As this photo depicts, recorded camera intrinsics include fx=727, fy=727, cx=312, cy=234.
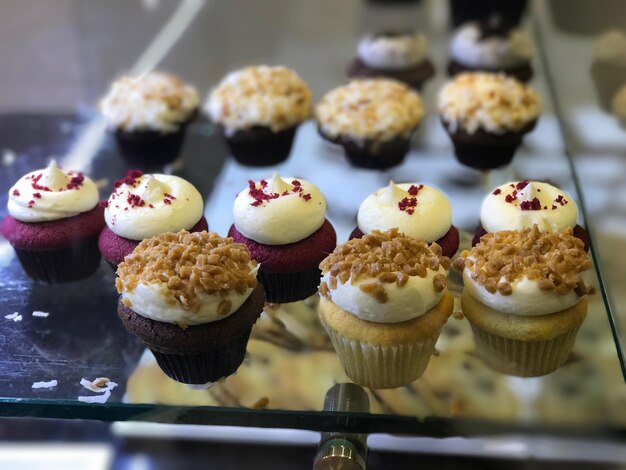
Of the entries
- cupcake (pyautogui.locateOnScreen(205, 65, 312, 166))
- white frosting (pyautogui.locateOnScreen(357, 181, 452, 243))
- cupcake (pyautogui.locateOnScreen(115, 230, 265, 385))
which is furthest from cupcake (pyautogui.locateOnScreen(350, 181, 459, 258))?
cupcake (pyautogui.locateOnScreen(205, 65, 312, 166))

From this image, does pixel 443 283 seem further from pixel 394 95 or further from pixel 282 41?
pixel 282 41

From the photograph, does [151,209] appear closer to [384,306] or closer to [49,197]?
[49,197]

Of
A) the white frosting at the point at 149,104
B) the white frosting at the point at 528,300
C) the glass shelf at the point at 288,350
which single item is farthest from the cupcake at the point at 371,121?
the white frosting at the point at 528,300

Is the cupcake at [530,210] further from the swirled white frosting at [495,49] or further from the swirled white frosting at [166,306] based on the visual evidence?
the swirled white frosting at [495,49]

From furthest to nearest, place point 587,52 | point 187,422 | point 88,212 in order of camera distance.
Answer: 1. point 587,52
2. point 88,212
3. point 187,422

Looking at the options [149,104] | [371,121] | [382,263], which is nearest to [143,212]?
[382,263]

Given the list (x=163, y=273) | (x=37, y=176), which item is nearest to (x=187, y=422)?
(x=163, y=273)
